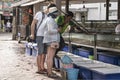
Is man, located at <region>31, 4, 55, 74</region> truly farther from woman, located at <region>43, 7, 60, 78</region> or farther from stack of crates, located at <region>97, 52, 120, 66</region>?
stack of crates, located at <region>97, 52, 120, 66</region>

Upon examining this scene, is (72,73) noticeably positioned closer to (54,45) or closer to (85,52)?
(54,45)

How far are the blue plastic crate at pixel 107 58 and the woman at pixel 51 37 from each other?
5.13 ft

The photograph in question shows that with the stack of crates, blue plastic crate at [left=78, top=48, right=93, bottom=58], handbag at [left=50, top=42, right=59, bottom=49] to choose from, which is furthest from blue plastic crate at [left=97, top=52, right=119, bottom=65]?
handbag at [left=50, top=42, right=59, bottom=49]

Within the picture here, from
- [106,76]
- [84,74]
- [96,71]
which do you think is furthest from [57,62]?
[106,76]

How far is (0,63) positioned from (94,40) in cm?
383

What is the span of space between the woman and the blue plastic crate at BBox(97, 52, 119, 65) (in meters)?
1.56

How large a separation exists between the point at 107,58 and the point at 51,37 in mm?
1850

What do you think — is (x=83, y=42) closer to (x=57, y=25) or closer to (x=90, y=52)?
(x=90, y=52)

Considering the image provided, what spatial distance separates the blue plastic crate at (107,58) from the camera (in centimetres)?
920

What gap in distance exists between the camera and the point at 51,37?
896 centimetres

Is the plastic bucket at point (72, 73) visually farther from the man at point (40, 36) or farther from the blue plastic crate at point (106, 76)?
the man at point (40, 36)

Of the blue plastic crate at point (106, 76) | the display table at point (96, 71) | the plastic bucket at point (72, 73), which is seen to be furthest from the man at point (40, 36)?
the blue plastic crate at point (106, 76)

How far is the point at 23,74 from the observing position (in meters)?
9.57

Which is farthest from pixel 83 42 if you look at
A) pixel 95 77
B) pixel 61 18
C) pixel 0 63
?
pixel 95 77
